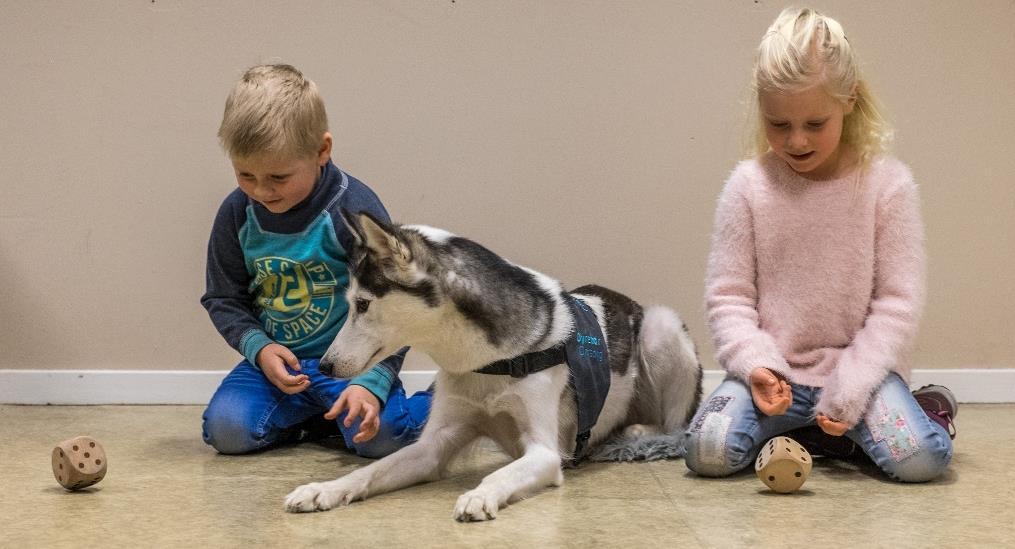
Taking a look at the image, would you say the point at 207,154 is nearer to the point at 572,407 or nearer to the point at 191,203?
the point at 191,203

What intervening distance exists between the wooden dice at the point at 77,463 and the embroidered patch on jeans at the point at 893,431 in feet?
6.40

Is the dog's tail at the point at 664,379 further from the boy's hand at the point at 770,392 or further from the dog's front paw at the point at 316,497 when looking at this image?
the dog's front paw at the point at 316,497


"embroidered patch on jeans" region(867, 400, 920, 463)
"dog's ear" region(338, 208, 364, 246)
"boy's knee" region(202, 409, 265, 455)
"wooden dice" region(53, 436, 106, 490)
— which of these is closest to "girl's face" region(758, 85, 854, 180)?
"embroidered patch on jeans" region(867, 400, 920, 463)

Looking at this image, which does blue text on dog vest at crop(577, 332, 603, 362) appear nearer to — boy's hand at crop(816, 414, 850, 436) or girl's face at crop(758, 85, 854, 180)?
boy's hand at crop(816, 414, 850, 436)

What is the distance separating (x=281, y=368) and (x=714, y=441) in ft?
3.96

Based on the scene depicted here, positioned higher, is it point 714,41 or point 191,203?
point 714,41

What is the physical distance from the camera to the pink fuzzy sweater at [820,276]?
2838mm

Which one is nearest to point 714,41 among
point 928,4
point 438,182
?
point 928,4

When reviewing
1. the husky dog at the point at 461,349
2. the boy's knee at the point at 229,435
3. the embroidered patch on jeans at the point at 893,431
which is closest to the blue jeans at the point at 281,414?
the boy's knee at the point at 229,435

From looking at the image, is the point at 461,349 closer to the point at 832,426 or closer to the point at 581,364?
the point at 581,364

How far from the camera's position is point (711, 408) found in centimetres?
288

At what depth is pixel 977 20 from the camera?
379cm

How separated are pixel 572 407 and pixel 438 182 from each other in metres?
1.26

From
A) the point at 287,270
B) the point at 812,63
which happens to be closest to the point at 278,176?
the point at 287,270
